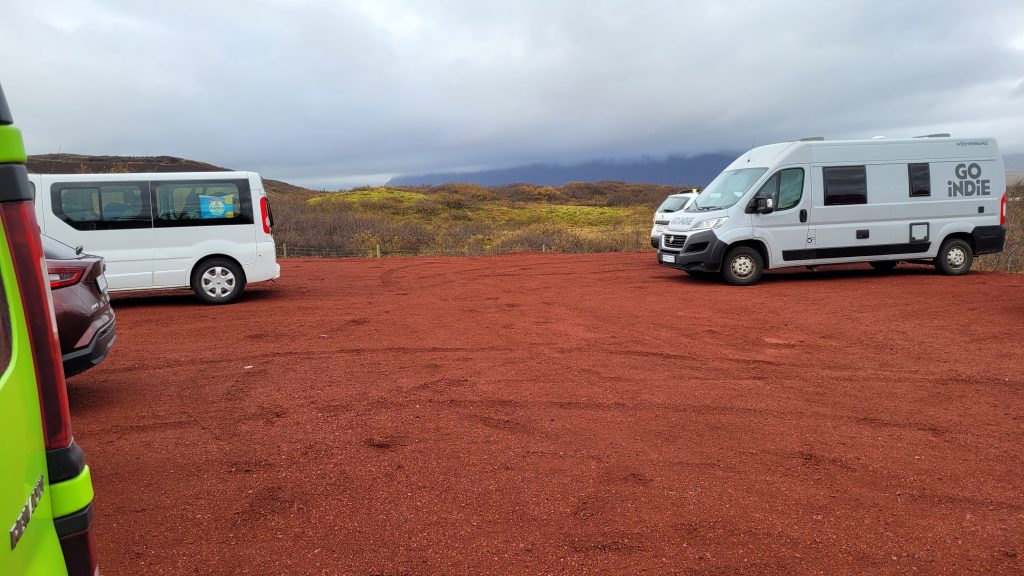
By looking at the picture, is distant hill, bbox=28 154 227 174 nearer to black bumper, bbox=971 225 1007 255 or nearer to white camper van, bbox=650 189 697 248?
white camper van, bbox=650 189 697 248

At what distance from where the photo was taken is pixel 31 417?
1.66 meters

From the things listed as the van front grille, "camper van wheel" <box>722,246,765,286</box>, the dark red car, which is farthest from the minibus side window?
the dark red car

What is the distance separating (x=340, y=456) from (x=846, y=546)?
2.93 m

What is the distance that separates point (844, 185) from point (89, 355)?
1185cm

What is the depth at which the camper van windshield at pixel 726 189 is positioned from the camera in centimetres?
1295

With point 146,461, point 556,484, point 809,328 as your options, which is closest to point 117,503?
point 146,461

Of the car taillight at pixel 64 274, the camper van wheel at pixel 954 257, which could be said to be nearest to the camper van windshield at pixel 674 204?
the camper van wheel at pixel 954 257

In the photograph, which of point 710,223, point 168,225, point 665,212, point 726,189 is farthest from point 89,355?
point 665,212

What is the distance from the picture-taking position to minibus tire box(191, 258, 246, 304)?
11266mm

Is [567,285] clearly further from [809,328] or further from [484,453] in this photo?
[484,453]

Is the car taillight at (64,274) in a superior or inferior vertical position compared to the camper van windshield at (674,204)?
inferior

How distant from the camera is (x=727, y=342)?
802 centimetres

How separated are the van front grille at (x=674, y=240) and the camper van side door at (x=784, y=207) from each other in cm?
131

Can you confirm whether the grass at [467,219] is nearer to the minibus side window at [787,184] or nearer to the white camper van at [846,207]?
the white camper van at [846,207]
